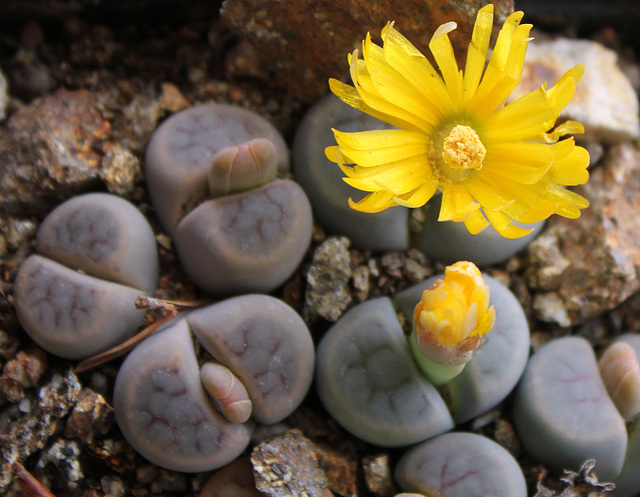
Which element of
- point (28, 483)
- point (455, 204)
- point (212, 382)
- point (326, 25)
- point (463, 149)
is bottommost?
point (28, 483)

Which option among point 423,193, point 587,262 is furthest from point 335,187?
point 587,262

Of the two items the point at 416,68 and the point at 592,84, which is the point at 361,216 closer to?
the point at 416,68

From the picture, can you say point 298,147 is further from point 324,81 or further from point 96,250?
point 96,250

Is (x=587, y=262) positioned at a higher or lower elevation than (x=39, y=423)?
higher

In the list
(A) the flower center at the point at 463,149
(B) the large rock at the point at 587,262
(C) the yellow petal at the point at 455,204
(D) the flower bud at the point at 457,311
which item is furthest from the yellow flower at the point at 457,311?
(B) the large rock at the point at 587,262

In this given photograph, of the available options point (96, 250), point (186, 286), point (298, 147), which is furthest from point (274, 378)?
point (298, 147)

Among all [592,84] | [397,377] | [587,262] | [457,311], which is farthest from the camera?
[592,84]

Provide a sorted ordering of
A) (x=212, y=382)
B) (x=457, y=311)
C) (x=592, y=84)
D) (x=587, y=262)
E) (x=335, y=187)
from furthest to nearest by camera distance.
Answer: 1. (x=592, y=84)
2. (x=587, y=262)
3. (x=335, y=187)
4. (x=212, y=382)
5. (x=457, y=311)

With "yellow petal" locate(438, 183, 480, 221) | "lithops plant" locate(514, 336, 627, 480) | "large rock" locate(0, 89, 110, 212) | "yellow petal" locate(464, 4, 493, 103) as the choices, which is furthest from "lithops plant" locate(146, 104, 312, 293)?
"lithops plant" locate(514, 336, 627, 480)
